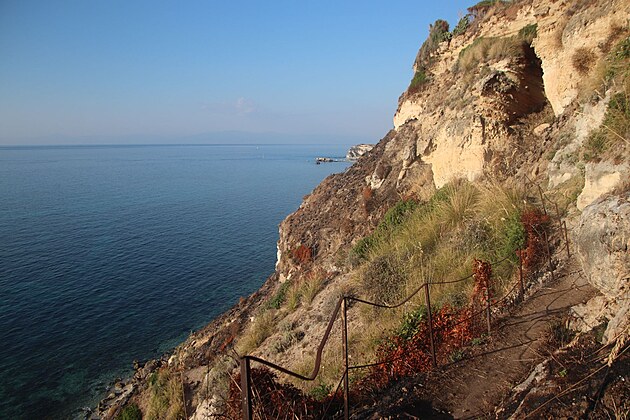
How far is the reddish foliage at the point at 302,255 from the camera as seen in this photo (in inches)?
693

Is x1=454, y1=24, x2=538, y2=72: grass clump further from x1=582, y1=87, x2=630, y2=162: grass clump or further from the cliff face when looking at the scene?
x1=582, y1=87, x2=630, y2=162: grass clump

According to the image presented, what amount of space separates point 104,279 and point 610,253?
29.8 metres

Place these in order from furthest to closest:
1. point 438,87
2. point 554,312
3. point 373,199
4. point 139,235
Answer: point 139,235, point 438,87, point 373,199, point 554,312

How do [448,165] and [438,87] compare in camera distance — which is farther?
[438,87]

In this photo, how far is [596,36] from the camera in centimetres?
899

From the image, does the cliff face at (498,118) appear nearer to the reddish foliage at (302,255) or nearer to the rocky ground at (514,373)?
the reddish foliage at (302,255)

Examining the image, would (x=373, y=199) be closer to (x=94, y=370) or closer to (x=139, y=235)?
(x=94, y=370)

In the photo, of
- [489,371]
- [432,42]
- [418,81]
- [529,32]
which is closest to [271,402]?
[489,371]

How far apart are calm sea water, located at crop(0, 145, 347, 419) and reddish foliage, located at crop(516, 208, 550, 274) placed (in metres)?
18.4

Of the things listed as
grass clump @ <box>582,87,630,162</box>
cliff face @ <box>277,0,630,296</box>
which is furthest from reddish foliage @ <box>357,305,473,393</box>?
grass clump @ <box>582,87,630,162</box>

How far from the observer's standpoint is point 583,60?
9.62 metres

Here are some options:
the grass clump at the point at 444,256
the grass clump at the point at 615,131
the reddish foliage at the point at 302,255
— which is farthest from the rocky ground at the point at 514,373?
the reddish foliage at the point at 302,255

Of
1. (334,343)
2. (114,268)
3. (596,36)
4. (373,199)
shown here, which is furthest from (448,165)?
(114,268)

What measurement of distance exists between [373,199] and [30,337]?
785 inches
